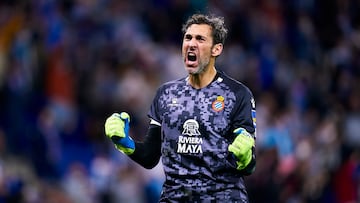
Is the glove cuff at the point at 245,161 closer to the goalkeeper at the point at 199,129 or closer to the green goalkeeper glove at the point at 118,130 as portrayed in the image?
the goalkeeper at the point at 199,129

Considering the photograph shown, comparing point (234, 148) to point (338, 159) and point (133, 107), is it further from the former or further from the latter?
point (133, 107)

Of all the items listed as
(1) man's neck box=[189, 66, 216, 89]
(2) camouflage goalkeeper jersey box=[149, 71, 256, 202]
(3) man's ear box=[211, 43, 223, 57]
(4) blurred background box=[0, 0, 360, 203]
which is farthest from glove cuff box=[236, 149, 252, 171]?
(4) blurred background box=[0, 0, 360, 203]

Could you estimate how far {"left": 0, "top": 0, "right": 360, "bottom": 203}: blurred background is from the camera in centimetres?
1459

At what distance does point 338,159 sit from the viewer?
47.9ft

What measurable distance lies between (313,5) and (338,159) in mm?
5886

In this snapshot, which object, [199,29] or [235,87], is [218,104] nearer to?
[235,87]

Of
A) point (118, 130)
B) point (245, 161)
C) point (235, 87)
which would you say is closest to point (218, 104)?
point (235, 87)

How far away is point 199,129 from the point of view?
8.81 meters

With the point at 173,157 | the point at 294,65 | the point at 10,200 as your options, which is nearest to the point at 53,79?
the point at 10,200

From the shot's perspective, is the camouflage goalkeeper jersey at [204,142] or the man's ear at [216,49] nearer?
the camouflage goalkeeper jersey at [204,142]

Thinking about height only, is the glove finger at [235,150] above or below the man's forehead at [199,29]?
below

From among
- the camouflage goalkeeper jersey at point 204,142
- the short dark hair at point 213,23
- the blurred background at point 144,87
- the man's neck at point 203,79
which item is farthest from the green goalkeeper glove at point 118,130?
the blurred background at point 144,87

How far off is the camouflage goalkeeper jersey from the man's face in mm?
197

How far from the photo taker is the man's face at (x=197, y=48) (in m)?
8.97
